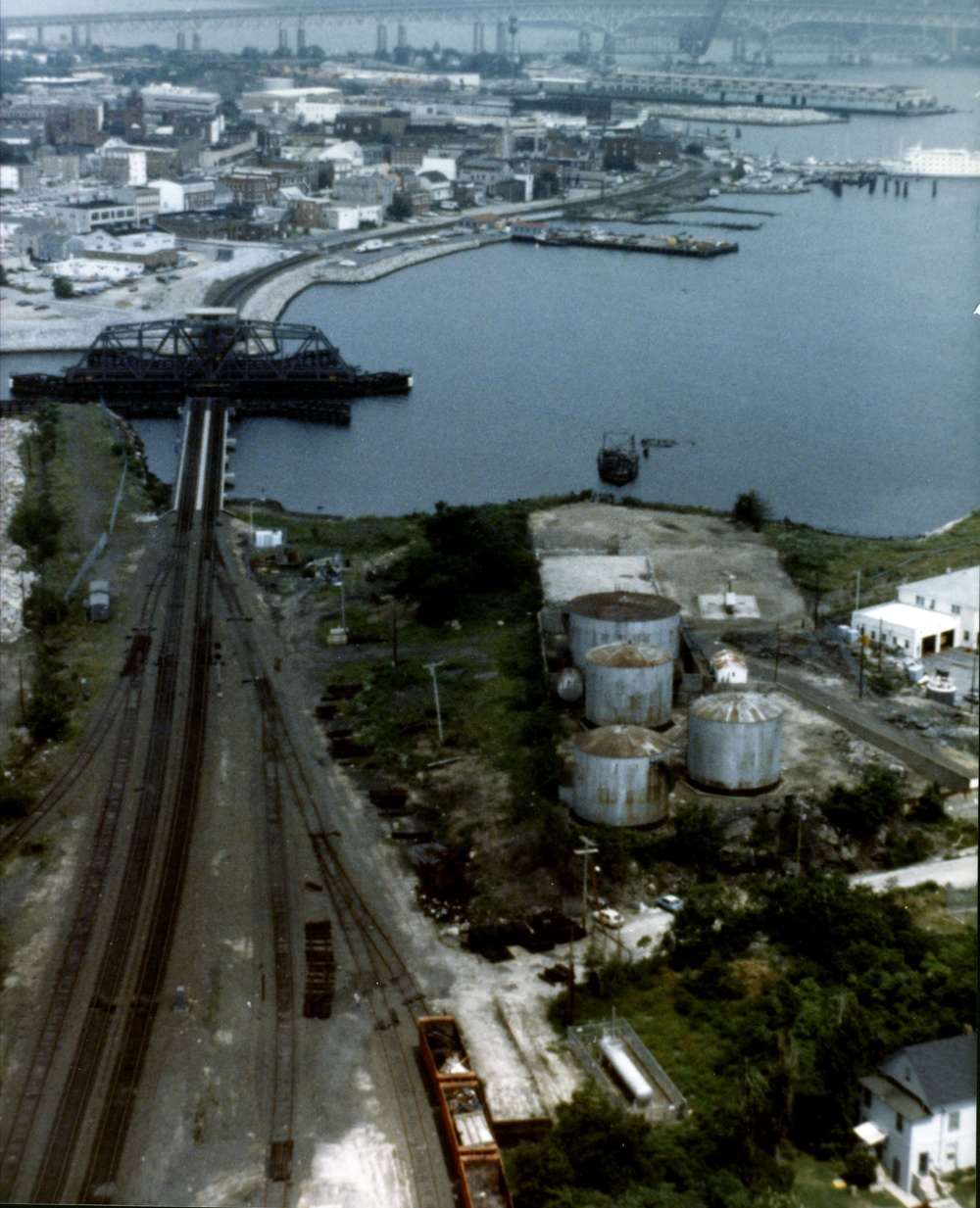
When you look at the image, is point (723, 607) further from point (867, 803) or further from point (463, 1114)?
point (463, 1114)

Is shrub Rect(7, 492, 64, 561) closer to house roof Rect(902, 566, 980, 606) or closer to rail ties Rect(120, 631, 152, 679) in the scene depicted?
rail ties Rect(120, 631, 152, 679)

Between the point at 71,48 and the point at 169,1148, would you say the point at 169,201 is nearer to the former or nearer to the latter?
the point at 71,48

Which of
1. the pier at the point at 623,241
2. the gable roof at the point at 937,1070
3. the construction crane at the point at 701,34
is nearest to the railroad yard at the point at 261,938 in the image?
the gable roof at the point at 937,1070

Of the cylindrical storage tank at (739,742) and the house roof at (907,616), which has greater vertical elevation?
the house roof at (907,616)

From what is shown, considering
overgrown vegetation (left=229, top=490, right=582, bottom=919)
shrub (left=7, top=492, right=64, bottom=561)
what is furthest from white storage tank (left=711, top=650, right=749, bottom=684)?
shrub (left=7, top=492, right=64, bottom=561)

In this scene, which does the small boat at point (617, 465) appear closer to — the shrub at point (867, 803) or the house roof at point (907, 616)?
the house roof at point (907, 616)

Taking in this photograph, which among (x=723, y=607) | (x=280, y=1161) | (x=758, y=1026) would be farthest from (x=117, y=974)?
(x=723, y=607)

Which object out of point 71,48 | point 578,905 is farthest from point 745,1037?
point 71,48
